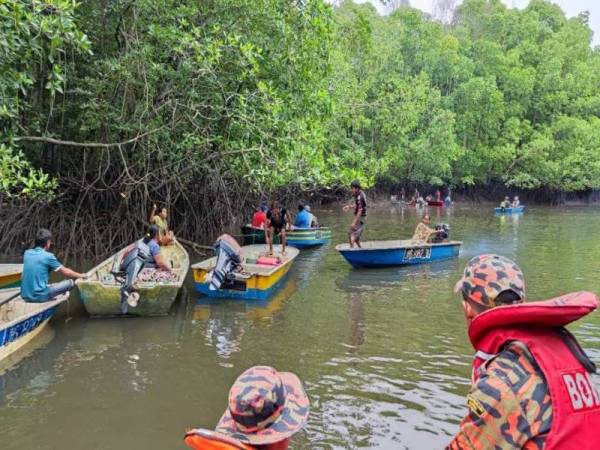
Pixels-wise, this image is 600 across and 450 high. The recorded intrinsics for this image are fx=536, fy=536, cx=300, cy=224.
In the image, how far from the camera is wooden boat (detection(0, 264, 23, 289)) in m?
9.46

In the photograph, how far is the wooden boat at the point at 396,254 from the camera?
1258 centimetres

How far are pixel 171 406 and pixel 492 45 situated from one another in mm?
41577

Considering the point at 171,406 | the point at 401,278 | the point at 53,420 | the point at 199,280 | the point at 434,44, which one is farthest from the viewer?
the point at 434,44

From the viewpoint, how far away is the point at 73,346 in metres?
7.30

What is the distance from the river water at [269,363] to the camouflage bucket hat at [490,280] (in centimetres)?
323

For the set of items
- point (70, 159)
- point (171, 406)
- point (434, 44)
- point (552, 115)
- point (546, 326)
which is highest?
point (434, 44)

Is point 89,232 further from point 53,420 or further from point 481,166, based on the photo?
point 481,166

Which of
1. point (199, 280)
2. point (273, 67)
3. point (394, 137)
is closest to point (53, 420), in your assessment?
point (199, 280)

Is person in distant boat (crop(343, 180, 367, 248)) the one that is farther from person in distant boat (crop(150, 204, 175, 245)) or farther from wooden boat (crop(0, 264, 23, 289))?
wooden boat (crop(0, 264, 23, 289))

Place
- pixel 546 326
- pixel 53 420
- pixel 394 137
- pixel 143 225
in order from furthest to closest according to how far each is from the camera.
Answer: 1. pixel 394 137
2. pixel 143 225
3. pixel 53 420
4. pixel 546 326

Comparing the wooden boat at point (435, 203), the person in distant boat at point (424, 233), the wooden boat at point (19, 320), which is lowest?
the wooden boat at point (19, 320)

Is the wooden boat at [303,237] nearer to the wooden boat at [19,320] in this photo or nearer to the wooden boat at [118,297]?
the wooden boat at [118,297]

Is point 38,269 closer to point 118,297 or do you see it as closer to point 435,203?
point 118,297

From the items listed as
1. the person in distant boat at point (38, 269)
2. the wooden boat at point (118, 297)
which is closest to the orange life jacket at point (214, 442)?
the person in distant boat at point (38, 269)
